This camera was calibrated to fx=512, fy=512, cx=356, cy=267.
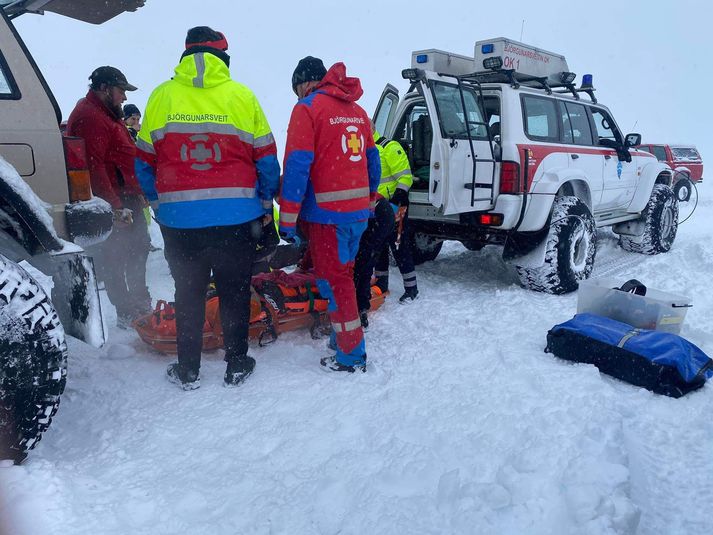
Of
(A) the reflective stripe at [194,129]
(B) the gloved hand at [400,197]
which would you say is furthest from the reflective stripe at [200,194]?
(B) the gloved hand at [400,197]

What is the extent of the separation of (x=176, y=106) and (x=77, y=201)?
2.24 ft

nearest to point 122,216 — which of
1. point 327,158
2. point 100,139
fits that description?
point 100,139

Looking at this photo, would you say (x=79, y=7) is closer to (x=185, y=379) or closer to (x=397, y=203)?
(x=185, y=379)

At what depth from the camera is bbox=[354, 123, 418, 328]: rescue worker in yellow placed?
3.90 meters

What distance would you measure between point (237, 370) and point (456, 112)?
3.08 m

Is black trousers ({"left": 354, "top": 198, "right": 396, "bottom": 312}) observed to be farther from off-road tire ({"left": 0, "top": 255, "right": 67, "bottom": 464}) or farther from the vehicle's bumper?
off-road tire ({"left": 0, "top": 255, "right": 67, "bottom": 464})

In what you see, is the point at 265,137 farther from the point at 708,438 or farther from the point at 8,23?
the point at 708,438

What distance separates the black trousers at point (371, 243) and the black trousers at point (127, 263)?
172 centimetres

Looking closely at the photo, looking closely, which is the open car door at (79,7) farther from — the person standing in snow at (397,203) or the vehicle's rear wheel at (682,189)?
the vehicle's rear wheel at (682,189)

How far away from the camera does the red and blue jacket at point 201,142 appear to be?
2.58m

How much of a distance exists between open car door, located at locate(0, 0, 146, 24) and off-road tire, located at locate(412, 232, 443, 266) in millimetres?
3756

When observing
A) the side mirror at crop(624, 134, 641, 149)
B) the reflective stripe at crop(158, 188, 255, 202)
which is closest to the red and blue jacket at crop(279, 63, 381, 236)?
the reflective stripe at crop(158, 188, 255, 202)

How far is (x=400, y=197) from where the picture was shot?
4691mm

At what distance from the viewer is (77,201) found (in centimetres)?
254
